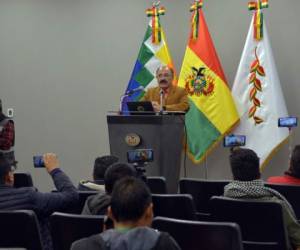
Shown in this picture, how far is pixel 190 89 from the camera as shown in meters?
6.00

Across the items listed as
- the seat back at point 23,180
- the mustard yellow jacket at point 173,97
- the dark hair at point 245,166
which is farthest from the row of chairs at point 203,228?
the mustard yellow jacket at point 173,97

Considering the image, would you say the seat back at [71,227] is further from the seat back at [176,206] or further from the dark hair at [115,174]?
the seat back at [176,206]

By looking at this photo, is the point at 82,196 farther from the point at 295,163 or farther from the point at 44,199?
the point at 295,163

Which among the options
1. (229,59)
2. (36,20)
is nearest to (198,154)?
(229,59)

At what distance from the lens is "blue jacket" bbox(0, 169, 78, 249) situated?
264 cm

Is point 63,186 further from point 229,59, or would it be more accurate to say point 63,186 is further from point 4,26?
point 4,26

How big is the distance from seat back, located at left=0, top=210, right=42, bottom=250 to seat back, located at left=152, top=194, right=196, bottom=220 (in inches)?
27.2

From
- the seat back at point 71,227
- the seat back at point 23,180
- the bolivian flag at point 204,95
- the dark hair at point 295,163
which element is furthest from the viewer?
the bolivian flag at point 204,95

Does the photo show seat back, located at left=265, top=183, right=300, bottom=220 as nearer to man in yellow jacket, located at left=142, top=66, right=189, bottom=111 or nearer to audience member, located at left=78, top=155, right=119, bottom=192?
audience member, located at left=78, top=155, right=119, bottom=192

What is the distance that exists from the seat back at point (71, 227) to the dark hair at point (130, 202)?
58 centimetres

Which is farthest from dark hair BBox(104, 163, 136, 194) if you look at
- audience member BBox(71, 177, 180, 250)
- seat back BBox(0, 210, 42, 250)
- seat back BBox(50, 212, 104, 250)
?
audience member BBox(71, 177, 180, 250)

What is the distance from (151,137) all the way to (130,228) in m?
2.73

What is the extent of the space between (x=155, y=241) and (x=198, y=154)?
4330 mm

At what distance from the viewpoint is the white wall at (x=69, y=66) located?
6.66 m
